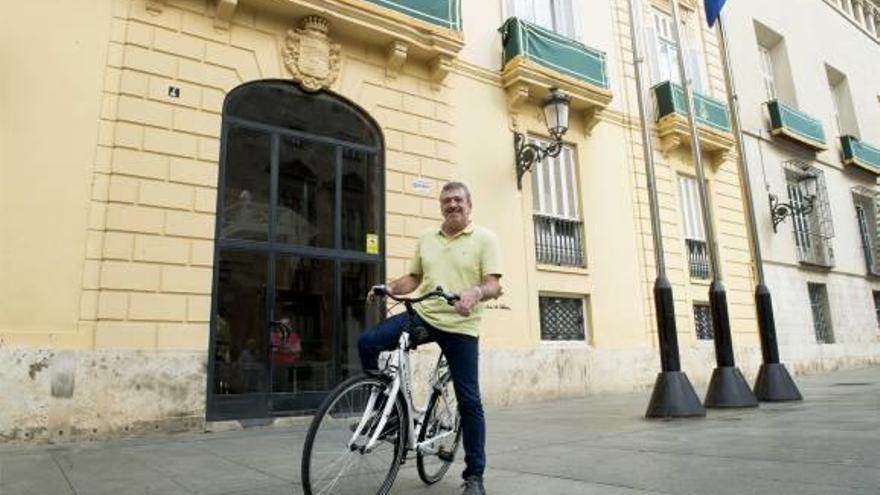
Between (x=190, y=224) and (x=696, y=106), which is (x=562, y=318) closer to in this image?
(x=696, y=106)

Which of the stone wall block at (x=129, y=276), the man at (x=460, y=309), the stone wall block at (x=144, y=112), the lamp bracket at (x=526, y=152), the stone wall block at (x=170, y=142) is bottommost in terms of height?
the man at (x=460, y=309)

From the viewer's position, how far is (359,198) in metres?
9.40

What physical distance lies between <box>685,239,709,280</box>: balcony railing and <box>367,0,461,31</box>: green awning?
280 inches

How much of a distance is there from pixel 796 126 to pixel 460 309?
670 inches

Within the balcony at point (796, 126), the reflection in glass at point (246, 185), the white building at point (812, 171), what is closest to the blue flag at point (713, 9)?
the white building at point (812, 171)

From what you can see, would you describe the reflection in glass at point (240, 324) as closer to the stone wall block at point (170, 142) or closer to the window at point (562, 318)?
the stone wall block at point (170, 142)

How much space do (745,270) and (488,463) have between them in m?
12.4

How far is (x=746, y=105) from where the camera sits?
16.3 meters

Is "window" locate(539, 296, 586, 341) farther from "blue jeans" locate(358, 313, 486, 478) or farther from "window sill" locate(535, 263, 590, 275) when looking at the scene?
"blue jeans" locate(358, 313, 486, 478)

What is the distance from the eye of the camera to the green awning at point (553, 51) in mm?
11086

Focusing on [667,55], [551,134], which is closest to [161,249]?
[551,134]

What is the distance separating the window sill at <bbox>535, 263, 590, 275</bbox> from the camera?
10822 mm

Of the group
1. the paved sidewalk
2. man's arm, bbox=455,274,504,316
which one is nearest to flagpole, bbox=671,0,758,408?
the paved sidewalk

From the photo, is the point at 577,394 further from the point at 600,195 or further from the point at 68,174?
the point at 68,174
